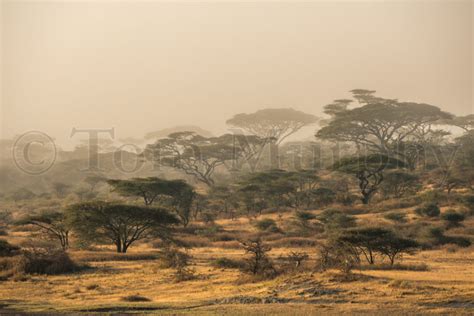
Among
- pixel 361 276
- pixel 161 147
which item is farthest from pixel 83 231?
pixel 161 147

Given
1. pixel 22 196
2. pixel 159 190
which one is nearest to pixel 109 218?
pixel 159 190

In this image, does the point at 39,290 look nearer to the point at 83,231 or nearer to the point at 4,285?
the point at 4,285

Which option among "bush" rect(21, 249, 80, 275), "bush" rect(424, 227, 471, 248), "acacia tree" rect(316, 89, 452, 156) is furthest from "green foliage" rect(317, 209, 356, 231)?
"acacia tree" rect(316, 89, 452, 156)

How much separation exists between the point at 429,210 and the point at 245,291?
24.5 m

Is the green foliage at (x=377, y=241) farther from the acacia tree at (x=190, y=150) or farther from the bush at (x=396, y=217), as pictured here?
the acacia tree at (x=190, y=150)

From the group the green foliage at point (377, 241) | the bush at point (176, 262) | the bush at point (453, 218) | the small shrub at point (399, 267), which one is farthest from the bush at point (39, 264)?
the bush at point (453, 218)

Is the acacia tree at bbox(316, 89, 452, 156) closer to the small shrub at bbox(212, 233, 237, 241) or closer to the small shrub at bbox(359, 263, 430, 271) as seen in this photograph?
the small shrub at bbox(212, 233, 237, 241)

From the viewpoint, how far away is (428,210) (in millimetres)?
36781

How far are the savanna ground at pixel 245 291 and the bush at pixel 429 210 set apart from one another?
13.0 m

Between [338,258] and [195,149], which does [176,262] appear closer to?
[338,258]

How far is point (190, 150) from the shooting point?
65.1 m

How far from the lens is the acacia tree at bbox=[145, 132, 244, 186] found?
2538 inches

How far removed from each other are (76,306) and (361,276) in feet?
27.9

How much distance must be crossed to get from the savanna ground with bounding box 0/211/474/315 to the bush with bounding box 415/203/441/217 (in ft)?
42.6
